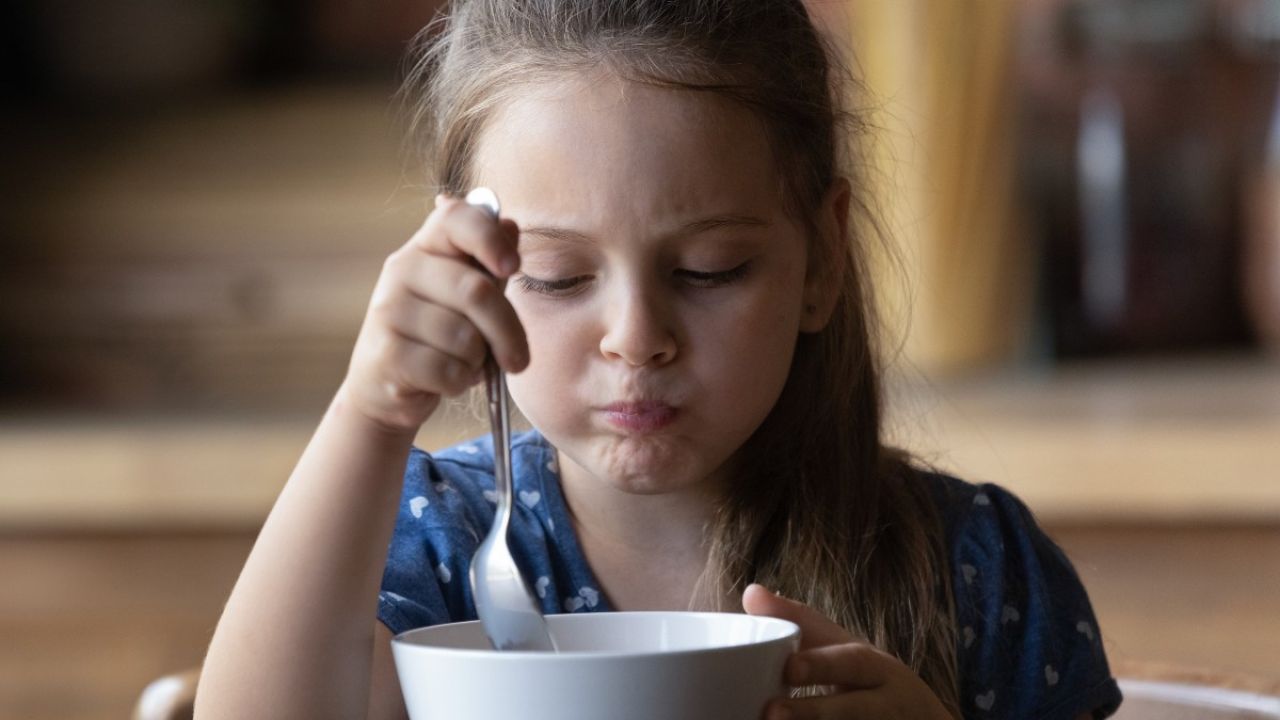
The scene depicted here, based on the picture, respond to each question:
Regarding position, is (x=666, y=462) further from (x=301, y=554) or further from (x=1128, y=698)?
(x=1128, y=698)

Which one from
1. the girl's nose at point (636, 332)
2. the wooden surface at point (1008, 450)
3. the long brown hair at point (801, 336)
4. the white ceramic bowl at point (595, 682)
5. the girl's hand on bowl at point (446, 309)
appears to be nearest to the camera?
the white ceramic bowl at point (595, 682)

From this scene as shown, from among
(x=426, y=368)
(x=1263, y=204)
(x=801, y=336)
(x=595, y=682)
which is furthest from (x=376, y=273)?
(x=595, y=682)

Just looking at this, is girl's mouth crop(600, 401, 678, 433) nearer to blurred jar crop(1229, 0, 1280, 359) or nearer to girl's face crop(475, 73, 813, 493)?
girl's face crop(475, 73, 813, 493)

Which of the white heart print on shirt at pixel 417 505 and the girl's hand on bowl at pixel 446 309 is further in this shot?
the white heart print on shirt at pixel 417 505

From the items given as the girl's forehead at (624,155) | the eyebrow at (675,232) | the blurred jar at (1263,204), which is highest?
the blurred jar at (1263,204)

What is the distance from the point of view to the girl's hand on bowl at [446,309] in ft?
1.92

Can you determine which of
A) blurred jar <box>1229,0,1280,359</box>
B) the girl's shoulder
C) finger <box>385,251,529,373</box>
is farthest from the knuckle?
blurred jar <box>1229,0,1280,359</box>

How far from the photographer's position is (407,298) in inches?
23.6

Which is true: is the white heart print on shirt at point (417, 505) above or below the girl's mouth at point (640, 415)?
below

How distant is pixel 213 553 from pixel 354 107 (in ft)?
2.49

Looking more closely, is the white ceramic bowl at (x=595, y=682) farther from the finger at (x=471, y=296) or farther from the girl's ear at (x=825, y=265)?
the girl's ear at (x=825, y=265)

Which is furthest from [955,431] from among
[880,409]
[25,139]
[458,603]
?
[25,139]

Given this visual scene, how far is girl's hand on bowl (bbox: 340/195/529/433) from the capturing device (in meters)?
0.59

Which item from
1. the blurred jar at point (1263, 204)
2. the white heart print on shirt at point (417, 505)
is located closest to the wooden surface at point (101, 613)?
the blurred jar at point (1263, 204)
